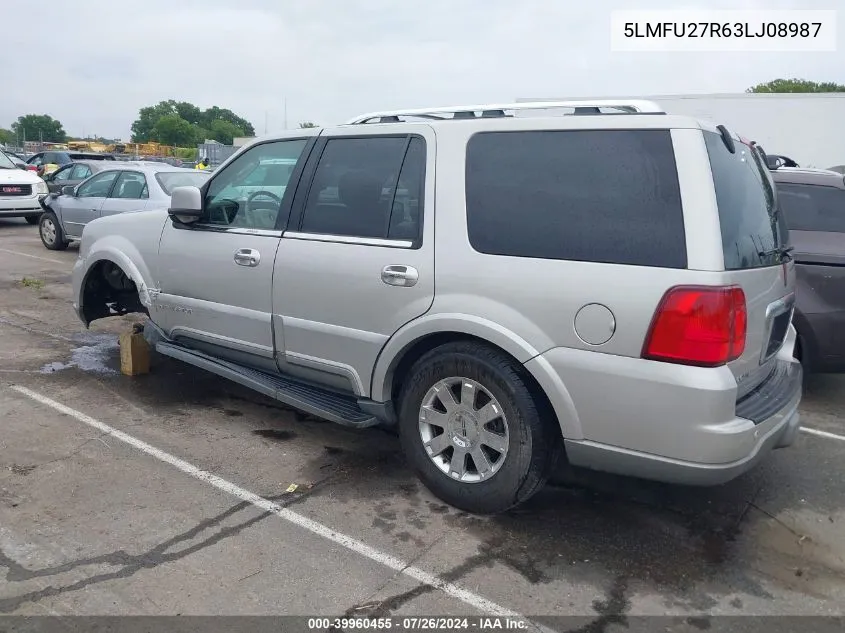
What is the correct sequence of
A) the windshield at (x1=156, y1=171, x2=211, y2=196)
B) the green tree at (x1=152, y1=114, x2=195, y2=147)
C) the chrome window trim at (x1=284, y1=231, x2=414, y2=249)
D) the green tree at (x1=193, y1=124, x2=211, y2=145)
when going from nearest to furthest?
1. the chrome window trim at (x1=284, y1=231, x2=414, y2=249)
2. the windshield at (x1=156, y1=171, x2=211, y2=196)
3. the green tree at (x1=152, y1=114, x2=195, y2=147)
4. the green tree at (x1=193, y1=124, x2=211, y2=145)

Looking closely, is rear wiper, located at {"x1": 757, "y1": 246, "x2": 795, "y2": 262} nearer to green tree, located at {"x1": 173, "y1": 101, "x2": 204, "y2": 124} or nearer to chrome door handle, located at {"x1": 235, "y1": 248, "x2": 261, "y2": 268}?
chrome door handle, located at {"x1": 235, "y1": 248, "x2": 261, "y2": 268}

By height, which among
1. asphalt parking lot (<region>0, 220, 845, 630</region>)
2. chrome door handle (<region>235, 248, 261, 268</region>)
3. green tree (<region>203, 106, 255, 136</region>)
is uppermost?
green tree (<region>203, 106, 255, 136</region>)

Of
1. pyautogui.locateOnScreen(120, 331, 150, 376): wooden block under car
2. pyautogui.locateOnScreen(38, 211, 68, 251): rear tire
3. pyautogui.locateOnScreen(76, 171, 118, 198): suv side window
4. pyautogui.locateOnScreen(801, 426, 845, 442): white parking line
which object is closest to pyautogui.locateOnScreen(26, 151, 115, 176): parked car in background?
pyautogui.locateOnScreen(38, 211, 68, 251): rear tire

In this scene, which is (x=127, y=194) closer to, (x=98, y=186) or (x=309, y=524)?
(x=98, y=186)

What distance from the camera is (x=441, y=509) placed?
3750 mm

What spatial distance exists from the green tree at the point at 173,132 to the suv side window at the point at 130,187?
89.8m

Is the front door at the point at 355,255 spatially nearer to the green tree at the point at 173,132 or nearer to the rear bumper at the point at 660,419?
the rear bumper at the point at 660,419

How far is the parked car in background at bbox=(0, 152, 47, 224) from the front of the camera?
1528 centimetres

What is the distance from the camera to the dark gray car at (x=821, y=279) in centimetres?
521

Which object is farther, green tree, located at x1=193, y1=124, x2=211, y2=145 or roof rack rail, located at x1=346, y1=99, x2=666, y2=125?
green tree, located at x1=193, y1=124, x2=211, y2=145

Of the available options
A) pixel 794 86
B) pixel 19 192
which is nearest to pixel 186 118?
pixel 794 86

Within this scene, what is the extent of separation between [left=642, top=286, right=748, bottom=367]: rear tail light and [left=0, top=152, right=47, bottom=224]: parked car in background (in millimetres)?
15305

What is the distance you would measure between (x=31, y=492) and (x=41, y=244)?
11646 millimetres

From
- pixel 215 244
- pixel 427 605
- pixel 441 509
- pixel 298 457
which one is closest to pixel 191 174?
pixel 215 244
